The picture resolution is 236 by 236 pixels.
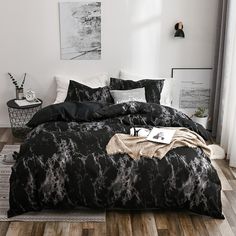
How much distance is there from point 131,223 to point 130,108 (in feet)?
3.90

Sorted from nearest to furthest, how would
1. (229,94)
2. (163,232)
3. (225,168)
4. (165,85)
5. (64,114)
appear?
(163,232) < (64,114) < (225,168) < (229,94) < (165,85)

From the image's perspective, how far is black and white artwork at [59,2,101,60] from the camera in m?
4.48

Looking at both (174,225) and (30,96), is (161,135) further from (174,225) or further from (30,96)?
(30,96)

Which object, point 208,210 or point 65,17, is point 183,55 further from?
point 208,210

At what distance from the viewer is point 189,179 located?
9.66 ft

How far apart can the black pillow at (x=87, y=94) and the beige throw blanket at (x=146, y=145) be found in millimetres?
1081

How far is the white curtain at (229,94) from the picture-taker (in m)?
3.95

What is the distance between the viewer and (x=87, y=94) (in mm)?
4262

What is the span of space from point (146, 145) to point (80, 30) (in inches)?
81.9

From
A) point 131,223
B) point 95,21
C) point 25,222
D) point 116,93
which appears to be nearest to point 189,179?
point 131,223

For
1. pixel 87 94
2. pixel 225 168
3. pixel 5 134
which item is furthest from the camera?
pixel 5 134

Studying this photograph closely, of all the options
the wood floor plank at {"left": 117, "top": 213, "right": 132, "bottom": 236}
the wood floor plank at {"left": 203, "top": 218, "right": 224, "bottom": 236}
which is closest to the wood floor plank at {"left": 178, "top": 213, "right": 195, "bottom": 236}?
the wood floor plank at {"left": 203, "top": 218, "right": 224, "bottom": 236}

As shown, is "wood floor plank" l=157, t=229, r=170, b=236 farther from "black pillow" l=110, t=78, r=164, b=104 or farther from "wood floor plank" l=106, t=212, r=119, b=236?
"black pillow" l=110, t=78, r=164, b=104

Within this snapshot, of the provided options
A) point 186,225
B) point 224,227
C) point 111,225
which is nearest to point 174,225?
point 186,225
